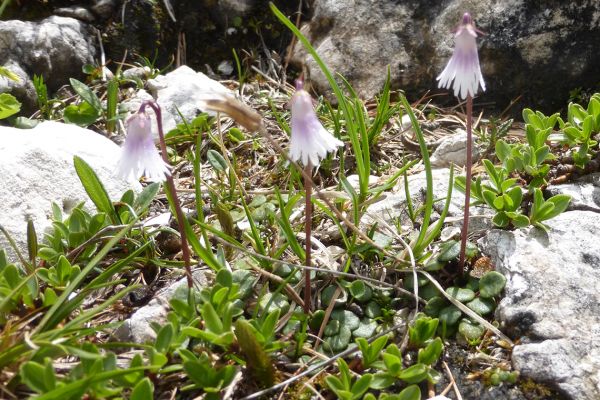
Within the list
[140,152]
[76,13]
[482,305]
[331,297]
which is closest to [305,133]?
[140,152]

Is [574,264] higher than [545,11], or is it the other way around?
[545,11]

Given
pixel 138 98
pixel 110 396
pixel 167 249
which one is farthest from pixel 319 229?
pixel 138 98

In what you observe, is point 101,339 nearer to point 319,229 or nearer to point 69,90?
point 319,229

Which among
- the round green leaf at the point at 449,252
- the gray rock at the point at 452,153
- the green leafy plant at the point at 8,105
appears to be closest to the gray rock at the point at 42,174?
the green leafy plant at the point at 8,105

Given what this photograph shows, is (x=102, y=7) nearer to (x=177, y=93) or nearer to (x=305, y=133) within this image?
(x=177, y=93)

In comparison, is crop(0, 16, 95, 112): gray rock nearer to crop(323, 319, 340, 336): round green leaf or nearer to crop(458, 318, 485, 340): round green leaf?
crop(323, 319, 340, 336): round green leaf
